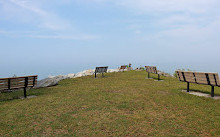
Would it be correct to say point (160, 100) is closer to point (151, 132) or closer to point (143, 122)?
point (143, 122)

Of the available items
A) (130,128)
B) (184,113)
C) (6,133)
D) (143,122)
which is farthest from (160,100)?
(6,133)

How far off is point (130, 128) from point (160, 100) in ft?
10.1

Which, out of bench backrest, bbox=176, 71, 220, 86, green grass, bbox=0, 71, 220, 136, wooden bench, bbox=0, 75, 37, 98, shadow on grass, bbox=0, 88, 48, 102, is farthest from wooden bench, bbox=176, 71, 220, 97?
wooden bench, bbox=0, 75, 37, 98

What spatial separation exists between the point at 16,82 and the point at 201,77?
7.93 m

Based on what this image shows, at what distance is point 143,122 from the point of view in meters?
4.88

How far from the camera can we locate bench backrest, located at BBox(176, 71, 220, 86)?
737 centimetres

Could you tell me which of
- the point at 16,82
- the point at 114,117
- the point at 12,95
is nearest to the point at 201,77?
the point at 114,117

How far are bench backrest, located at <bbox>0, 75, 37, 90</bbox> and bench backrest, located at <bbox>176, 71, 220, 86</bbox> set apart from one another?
23.1ft

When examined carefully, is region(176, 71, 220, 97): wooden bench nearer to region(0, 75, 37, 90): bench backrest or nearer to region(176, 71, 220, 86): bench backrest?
region(176, 71, 220, 86): bench backrest

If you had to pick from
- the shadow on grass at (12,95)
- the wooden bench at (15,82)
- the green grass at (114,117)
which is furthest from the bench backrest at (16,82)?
the green grass at (114,117)

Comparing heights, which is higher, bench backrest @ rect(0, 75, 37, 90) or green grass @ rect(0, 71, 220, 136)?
bench backrest @ rect(0, 75, 37, 90)

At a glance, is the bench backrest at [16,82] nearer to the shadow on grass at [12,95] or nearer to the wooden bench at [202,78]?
the shadow on grass at [12,95]

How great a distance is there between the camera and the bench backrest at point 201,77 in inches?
290

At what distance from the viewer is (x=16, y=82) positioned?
824cm
